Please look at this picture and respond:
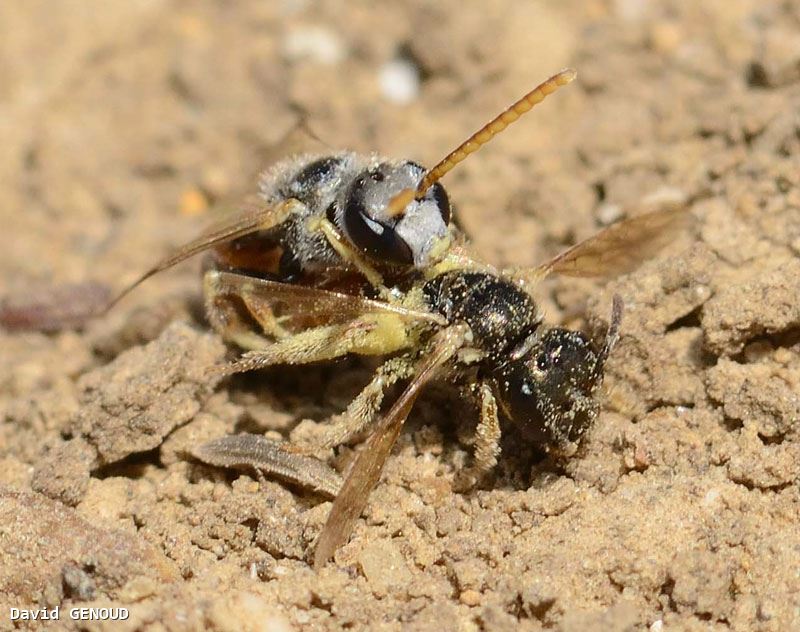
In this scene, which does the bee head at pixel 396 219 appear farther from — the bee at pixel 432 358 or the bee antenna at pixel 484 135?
the bee at pixel 432 358

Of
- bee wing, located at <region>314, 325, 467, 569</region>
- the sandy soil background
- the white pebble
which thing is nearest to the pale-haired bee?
bee wing, located at <region>314, 325, 467, 569</region>

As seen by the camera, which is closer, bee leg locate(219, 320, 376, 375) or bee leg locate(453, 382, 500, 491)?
bee leg locate(453, 382, 500, 491)

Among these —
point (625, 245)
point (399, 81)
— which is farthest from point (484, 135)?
point (399, 81)

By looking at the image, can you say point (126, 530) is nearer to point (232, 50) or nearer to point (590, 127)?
point (590, 127)

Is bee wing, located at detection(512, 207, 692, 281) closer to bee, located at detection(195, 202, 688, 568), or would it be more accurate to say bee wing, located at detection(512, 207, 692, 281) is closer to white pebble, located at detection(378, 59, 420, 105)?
bee, located at detection(195, 202, 688, 568)

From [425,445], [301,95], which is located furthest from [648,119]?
[425,445]

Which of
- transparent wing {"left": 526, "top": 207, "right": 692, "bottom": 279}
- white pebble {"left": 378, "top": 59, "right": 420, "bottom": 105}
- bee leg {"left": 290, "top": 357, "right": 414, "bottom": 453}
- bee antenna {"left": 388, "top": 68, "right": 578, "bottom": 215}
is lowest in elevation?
transparent wing {"left": 526, "top": 207, "right": 692, "bottom": 279}
